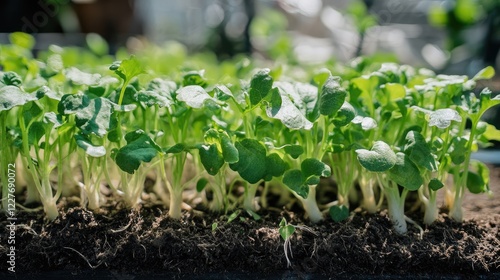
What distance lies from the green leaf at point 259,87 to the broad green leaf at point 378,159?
0.18 meters

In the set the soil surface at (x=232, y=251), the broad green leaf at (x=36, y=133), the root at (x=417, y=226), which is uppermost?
the broad green leaf at (x=36, y=133)

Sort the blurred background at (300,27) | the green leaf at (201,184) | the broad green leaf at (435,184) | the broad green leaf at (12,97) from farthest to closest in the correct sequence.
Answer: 1. the blurred background at (300,27)
2. the green leaf at (201,184)
3. the broad green leaf at (435,184)
4. the broad green leaf at (12,97)

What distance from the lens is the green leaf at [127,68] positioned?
900 millimetres

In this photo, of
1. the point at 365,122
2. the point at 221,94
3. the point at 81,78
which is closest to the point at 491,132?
the point at 365,122

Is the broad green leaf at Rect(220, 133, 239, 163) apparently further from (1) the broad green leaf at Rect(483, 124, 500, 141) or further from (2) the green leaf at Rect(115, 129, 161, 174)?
(1) the broad green leaf at Rect(483, 124, 500, 141)

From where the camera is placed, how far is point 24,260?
2.94 feet

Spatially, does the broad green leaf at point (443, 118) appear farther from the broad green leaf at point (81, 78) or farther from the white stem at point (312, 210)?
the broad green leaf at point (81, 78)

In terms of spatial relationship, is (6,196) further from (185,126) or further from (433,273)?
(433,273)

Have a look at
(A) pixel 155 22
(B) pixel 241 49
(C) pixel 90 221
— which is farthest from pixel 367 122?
(A) pixel 155 22

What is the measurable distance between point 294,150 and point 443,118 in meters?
0.24

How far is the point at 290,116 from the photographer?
85 centimetres

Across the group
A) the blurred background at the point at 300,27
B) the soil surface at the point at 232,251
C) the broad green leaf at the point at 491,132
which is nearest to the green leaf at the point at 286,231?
the soil surface at the point at 232,251

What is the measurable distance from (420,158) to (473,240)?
0.65 ft

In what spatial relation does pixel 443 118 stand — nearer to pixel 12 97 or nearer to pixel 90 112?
pixel 90 112
